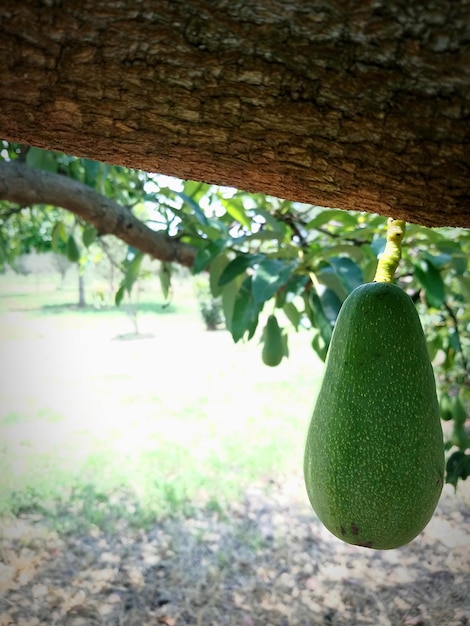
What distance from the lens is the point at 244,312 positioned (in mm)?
1495

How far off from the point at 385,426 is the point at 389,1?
18.6 inches

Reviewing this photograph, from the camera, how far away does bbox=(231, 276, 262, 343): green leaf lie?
4.74 ft

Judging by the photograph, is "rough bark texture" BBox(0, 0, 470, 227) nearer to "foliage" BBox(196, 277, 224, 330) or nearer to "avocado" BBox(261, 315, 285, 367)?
"avocado" BBox(261, 315, 285, 367)

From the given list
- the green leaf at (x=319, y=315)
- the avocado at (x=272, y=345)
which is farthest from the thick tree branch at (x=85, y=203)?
the green leaf at (x=319, y=315)

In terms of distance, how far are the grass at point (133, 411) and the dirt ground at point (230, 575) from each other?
0.19m

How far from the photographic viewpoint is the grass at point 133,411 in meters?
3.00

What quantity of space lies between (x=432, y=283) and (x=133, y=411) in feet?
8.79

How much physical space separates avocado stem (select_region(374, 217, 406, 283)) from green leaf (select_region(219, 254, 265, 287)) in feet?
2.49

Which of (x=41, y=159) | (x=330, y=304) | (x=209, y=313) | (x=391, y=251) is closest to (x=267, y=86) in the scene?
(x=391, y=251)

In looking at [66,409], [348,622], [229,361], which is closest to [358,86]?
[348,622]

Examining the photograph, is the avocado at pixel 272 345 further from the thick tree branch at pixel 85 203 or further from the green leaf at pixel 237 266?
the thick tree branch at pixel 85 203

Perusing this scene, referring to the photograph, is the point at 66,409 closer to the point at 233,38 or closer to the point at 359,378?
the point at 359,378

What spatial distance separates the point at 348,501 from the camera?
0.72 m

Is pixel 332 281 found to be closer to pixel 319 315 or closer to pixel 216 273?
pixel 319 315
